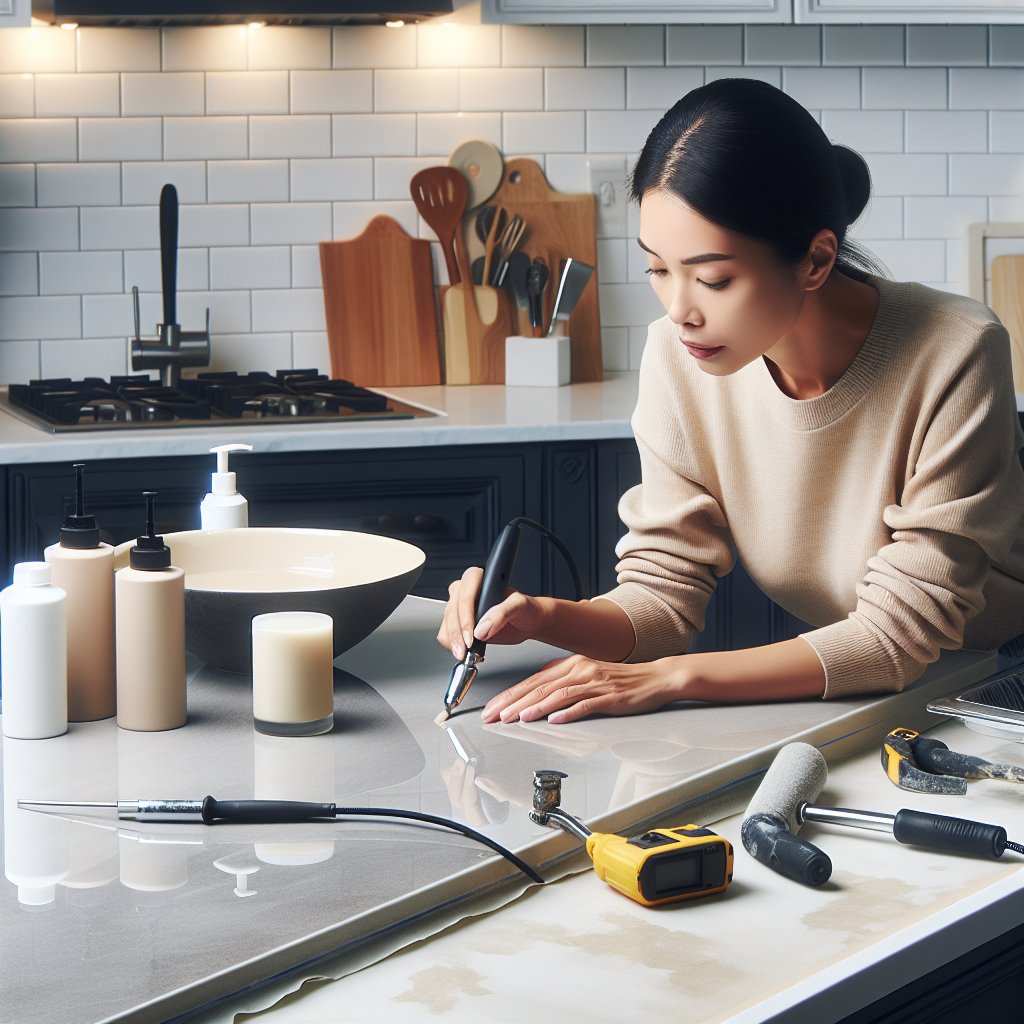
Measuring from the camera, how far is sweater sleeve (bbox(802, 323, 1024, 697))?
1.29 metres

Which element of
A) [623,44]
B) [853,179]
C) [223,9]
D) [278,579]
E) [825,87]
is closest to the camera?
[278,579]

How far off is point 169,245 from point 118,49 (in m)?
0.52

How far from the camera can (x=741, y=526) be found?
1.63 metres

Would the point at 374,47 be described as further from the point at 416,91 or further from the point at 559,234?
the point at 559,234

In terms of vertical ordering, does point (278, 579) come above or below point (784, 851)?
above

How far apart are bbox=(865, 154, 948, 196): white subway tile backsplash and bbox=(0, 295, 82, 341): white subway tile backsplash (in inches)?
85.2

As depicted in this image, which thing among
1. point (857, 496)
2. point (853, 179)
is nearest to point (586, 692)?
point (857, 496)

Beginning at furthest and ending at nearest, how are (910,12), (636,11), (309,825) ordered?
(910,12)
(636,11)
(309,825)

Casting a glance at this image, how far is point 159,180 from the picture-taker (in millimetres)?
3156

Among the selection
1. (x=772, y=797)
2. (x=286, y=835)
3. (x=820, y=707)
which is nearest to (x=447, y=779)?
(x=286, y=835)

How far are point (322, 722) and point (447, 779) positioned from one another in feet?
0.53

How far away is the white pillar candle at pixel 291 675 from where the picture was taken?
43.8 inches

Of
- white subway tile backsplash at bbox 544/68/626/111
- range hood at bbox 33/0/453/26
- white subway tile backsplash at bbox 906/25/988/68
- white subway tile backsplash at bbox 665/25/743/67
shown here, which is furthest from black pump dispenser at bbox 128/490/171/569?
white subway tile backsplash at bbox 906/25/988/68

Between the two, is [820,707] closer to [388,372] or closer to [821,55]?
[388,372]
